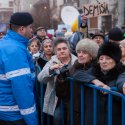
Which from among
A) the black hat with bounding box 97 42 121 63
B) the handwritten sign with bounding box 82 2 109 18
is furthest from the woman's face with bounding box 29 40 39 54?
the black hat with bounding box 97 42 121 63

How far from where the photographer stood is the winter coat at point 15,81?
11.8 ft

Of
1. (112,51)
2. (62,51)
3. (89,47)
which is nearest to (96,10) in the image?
(62,51)

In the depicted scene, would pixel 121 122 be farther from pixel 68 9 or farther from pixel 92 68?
pixel 68 9

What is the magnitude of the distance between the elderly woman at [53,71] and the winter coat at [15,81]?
625 millimetres

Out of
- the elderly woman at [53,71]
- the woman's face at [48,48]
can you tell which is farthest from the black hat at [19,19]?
the woman's face at [48,48]

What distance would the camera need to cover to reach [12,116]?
3.77 meters

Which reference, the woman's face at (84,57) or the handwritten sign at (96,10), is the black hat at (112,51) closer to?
the woman's face at (84,57)

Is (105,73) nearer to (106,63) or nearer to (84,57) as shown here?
(106,63)

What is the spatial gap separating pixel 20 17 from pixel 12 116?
1.02 metres

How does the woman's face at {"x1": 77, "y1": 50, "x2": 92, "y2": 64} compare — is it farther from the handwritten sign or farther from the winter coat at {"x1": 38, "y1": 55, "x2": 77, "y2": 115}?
the handwritten sign

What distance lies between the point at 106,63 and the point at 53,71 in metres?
0.84

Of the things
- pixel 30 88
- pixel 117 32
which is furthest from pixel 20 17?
pixel 117 32

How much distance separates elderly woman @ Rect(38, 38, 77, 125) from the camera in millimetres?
4457

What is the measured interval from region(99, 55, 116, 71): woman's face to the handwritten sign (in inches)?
235
